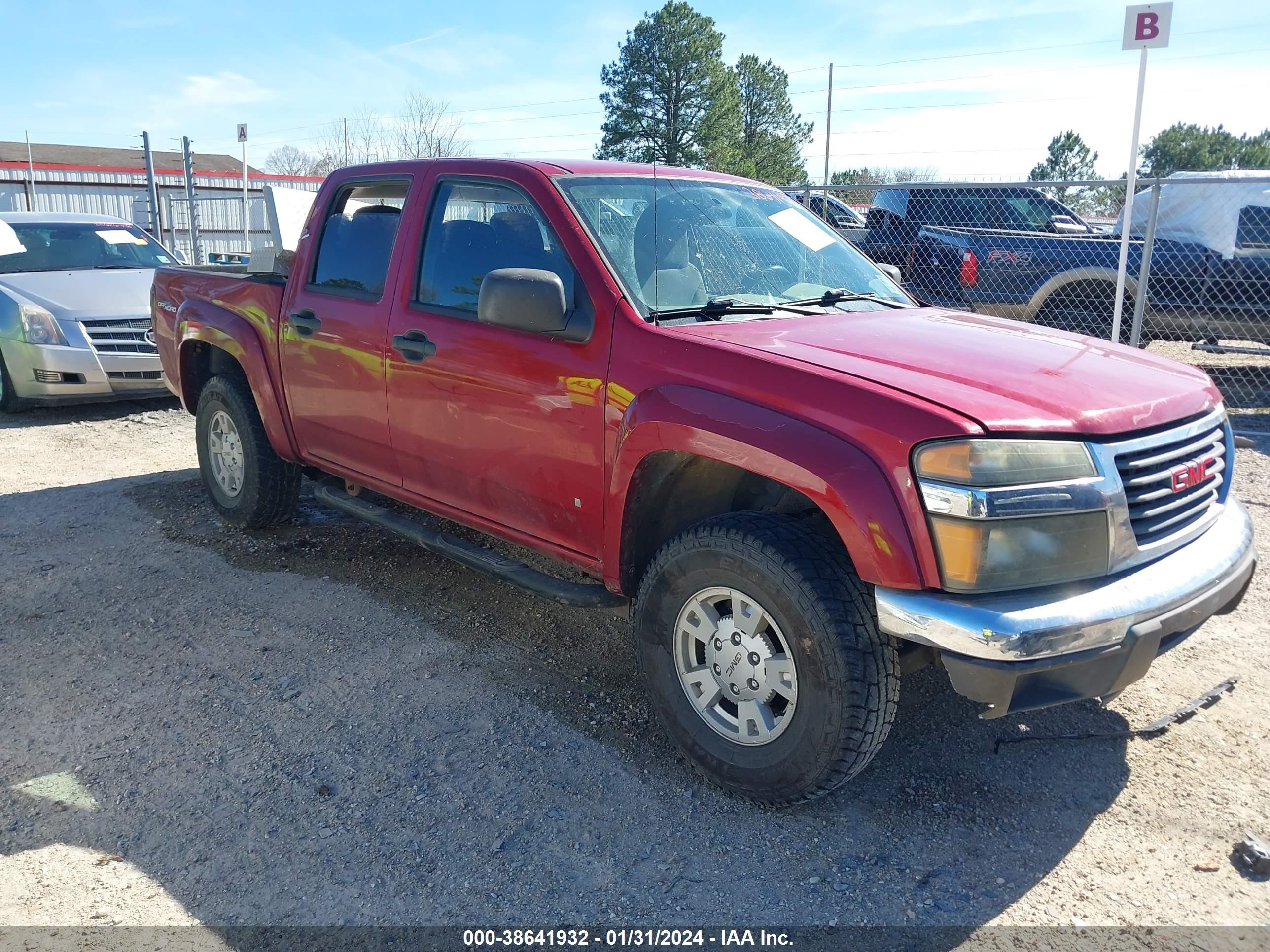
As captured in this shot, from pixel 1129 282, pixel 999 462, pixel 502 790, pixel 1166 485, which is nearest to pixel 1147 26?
pixel 1129 282

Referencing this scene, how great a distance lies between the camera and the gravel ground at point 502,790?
2648 mm

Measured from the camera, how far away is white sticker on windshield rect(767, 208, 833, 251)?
4.13m

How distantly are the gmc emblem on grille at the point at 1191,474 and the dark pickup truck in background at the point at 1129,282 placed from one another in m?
6.85

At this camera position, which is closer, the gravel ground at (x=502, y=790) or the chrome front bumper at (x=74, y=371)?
the gravel ground at (x=502, y=790)

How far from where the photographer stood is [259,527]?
553 centimetres

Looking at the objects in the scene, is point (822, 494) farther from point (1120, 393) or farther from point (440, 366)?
point (440, 366)

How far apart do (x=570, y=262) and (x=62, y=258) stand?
828 centimetres

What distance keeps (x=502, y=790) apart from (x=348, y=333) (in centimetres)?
224

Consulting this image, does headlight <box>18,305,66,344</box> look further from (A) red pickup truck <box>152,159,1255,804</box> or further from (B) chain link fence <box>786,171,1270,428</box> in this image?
(B) chain link fence <box>786,171,1270,428</box>

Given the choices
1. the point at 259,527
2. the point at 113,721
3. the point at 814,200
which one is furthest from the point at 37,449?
the point at 814,200

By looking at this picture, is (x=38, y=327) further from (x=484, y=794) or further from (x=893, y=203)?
(x=893, y=203)

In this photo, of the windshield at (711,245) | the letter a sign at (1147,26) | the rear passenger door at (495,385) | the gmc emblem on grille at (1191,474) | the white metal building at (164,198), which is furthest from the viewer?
the white metal building at (164,198)

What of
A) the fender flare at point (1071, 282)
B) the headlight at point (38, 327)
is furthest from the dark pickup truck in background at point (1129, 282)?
the headlight at point (38, 327)

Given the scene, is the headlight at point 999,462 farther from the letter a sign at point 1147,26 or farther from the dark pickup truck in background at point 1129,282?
the dark pickup truck in background at point 1129,282
